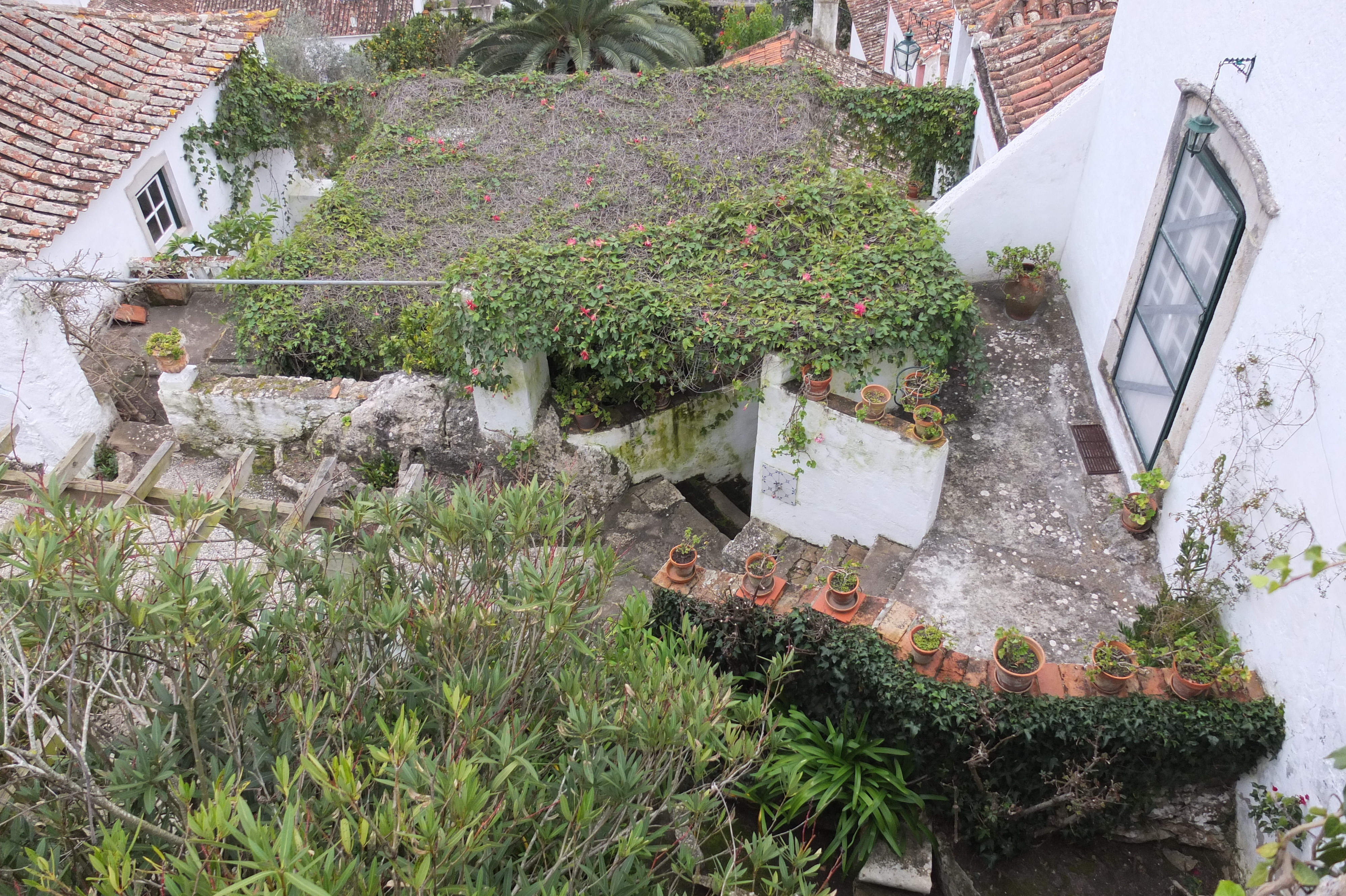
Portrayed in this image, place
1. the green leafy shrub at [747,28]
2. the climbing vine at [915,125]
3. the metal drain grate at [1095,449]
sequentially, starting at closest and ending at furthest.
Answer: the metal drain grate at [1095,449], the climbing vine at [915,125], the green leafy shrub at [747,28]

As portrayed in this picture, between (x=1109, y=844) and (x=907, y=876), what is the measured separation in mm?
1477

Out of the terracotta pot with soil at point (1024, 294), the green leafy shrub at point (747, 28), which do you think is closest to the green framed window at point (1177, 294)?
the terracotta pot with soil at point (1024, 294)

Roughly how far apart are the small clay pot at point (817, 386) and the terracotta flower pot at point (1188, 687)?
3.14 m

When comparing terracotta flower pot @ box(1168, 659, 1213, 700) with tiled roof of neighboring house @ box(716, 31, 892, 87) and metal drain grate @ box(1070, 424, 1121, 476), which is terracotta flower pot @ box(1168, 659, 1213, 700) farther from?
tiled roof of neighboring house @ box(716, 31, 892, 87)

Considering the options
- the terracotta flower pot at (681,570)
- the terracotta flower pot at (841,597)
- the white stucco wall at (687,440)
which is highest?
the terracotta flower pot at (841,597)

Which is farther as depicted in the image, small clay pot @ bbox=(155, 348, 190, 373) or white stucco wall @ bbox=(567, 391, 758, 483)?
small clay pot @ bbox=(155, 348, 190, 373)

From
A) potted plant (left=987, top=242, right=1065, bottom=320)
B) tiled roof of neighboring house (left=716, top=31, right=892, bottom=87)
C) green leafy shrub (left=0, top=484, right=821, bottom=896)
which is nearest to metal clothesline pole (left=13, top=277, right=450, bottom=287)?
green leafy shrub (left=0, top=484, right=821, bottom=896)

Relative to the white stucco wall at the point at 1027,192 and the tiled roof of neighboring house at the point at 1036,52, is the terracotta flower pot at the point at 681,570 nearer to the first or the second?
the white stucco wall at the point at 1027,192

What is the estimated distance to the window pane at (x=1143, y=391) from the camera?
674cm

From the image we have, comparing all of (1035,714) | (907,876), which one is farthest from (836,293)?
(907,876)

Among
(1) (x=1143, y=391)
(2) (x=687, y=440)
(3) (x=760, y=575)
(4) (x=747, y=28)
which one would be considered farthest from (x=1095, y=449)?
(4) (x=747, y=28)

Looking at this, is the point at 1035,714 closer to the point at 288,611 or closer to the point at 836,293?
the point at 836,293

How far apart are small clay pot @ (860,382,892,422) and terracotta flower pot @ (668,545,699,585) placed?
1.77 m

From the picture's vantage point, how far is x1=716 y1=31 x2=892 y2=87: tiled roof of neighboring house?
15.2 m
